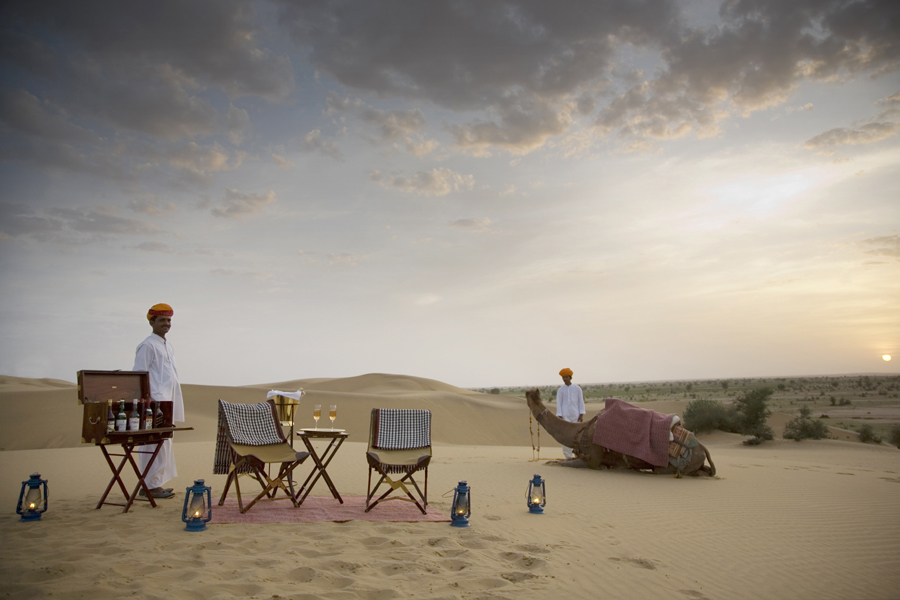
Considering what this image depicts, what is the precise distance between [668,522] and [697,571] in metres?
1.97

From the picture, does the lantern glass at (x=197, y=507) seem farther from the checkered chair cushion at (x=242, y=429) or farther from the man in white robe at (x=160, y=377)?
the man in white robe at (x=160, y=377)

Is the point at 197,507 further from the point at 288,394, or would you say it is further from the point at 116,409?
the point at 288,394

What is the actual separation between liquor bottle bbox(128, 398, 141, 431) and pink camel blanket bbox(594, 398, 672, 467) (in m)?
8.08

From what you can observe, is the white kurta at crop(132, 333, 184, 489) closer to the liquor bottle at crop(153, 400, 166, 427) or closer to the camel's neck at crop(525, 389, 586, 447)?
the liquor bottle at crop(153, 400, 166, 427)

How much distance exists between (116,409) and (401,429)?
342 cm

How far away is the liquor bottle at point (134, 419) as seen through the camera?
6777 mm

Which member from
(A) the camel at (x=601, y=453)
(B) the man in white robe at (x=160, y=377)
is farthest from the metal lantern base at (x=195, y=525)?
(A) the camel at (x=601, y=453)

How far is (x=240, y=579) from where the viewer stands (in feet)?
14.5

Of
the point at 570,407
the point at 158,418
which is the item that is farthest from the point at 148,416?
the point at 570,407

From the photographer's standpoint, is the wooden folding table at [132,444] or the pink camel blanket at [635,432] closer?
the wooden folding table at [132,444]

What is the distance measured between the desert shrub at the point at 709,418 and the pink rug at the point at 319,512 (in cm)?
1754

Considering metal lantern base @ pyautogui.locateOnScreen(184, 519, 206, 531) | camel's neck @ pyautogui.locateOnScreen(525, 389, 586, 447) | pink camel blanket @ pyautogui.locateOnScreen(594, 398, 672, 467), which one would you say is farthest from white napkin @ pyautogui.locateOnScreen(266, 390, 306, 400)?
pink camel blanket @ pyautogui.locateOnScreen(594, 398, 672, 467)

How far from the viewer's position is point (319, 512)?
270 inches

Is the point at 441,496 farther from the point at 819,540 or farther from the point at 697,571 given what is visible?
the point at 819,540
